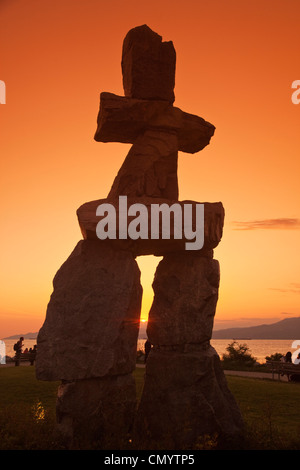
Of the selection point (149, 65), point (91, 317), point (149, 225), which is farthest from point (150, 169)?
point (91, 317)

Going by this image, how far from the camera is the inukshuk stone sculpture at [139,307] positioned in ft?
23.2

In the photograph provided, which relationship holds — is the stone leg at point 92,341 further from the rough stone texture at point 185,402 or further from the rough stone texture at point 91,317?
the rough stone texture at point 185,402

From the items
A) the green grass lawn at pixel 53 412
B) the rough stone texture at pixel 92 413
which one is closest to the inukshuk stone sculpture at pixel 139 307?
the rough stone texture at pixel 92 413

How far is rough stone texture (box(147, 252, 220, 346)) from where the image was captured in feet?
25.7

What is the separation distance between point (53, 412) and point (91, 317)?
10.6 feet

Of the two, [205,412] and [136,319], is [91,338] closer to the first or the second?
[136,319]

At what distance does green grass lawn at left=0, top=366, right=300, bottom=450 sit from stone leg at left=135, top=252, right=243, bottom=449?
0.70m

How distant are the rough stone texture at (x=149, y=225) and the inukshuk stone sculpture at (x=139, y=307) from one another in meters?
0.02

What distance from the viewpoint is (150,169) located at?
8.18 meters

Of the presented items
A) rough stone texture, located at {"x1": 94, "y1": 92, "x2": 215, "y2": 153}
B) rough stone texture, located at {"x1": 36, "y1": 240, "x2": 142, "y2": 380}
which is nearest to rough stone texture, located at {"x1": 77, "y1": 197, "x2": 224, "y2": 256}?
rough stone texture, located at {"x1": 36, "y1": 240, "x2": 142, "y2": 380}

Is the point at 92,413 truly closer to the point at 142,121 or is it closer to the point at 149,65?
the point at 142,121
